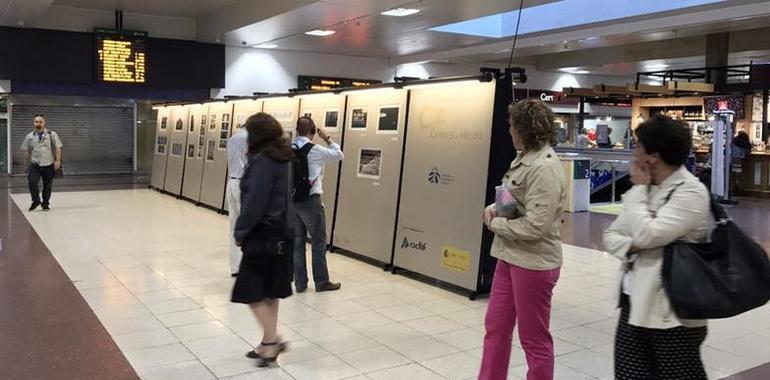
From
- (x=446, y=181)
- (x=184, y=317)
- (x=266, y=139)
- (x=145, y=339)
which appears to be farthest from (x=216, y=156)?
(x=266, y=139)

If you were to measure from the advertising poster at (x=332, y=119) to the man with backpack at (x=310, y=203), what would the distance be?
183 cm

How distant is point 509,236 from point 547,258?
0.63ft

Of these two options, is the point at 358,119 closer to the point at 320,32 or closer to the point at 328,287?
the point at 328,287

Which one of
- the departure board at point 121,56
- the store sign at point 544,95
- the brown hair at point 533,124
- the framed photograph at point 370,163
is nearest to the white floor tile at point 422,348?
the brown hair at point 533,124

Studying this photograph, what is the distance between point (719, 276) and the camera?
2070 mm

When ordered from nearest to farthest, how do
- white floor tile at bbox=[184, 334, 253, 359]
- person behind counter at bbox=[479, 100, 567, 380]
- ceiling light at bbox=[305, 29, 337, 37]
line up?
person behind counter at bbox=[479, 100, 567, 380] < white floor tile at bbox=[184, 334, 253, 359] < ceiling light at bbox=[305, 29, 337, 37]

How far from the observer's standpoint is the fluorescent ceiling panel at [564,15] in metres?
10.7

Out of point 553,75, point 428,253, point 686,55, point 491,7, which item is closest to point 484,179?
point 428,253

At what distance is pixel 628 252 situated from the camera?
7.48 feet

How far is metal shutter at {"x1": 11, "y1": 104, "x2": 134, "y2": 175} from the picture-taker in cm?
1459

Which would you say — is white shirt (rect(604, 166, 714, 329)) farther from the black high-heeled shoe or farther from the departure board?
the departure board

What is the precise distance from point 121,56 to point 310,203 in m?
8.79

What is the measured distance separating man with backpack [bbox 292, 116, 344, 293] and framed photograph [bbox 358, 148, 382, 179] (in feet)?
3.53

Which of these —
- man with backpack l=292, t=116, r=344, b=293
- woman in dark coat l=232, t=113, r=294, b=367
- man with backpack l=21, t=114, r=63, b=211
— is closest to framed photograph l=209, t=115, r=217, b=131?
man with backpack l=21, t=114, r=63, b=211
